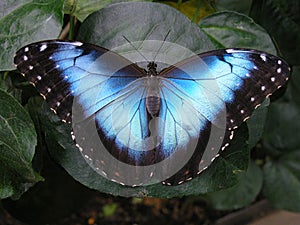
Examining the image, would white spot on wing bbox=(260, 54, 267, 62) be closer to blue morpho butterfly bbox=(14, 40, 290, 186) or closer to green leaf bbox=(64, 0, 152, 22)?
blue morpho butterfly bbox=(14, 40, 290, 186)

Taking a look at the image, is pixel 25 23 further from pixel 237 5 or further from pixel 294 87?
pixel 294 87

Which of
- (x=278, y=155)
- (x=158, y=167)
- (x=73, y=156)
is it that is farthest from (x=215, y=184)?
(x=278, y=155)

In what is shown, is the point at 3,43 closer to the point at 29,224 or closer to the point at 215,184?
the point at 215,184

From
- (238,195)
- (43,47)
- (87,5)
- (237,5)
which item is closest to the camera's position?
(43,47)

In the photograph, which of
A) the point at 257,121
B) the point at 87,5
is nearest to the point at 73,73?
the point at 87,5

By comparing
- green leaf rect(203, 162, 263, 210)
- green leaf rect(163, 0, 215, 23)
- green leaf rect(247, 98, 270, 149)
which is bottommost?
green leaf rect(203, 162, 263, 210)

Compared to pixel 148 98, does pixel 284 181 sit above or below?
below

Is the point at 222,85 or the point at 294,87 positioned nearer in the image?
the point at 222,85

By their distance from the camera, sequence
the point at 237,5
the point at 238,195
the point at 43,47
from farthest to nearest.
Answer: the point at 238,195 → the point at 237,5 → the point at 43,47

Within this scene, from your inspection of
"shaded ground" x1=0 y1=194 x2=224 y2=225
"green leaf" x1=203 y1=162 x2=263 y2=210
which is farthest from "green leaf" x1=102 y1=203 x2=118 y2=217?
"green leaf" x1=203 y1=162 x2=263 y2=210
